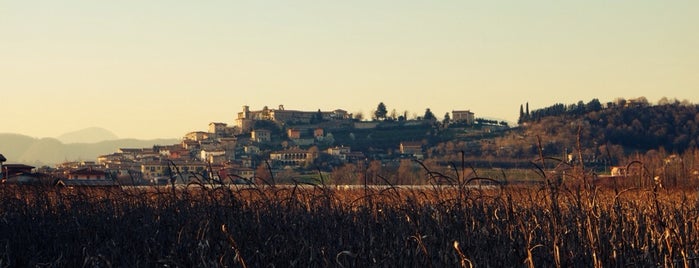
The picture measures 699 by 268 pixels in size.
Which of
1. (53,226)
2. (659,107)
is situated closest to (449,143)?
(659,107)

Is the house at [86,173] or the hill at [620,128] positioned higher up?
the hill at [620,128]

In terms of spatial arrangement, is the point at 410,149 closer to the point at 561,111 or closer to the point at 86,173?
the point at 561,111

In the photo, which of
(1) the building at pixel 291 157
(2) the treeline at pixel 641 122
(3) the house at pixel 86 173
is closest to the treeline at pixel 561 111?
(2) the treeline at pixel 641 122

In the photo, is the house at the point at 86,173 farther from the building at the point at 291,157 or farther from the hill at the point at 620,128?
the building at the point at 291,157

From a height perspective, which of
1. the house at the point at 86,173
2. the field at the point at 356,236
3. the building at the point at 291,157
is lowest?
the field at the point at 356,236

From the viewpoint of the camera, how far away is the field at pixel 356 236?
854cm

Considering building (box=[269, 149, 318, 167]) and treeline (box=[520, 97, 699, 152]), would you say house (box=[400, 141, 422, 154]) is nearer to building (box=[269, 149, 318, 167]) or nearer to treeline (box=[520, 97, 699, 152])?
building (box=[269, 149, 318, 167])

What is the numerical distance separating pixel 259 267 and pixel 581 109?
182 m

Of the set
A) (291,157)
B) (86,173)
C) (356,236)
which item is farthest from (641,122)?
(356,236)

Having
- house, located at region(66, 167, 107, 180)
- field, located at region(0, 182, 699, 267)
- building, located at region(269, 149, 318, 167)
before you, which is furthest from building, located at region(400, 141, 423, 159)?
field, located at region(0, 182, 699, 267)

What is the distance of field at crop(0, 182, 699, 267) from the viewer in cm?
854

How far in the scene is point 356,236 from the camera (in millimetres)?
10953

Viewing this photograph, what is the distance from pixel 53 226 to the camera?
12500 millimetres

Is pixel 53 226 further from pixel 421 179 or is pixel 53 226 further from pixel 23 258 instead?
pixel 421 179
